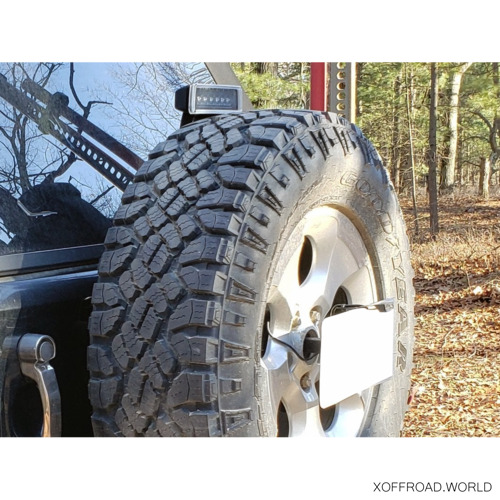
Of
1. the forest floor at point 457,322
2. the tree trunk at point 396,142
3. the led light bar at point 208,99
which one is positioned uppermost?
the tree trunk at point 396,142

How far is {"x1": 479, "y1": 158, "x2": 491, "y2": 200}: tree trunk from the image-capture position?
9.63 meters

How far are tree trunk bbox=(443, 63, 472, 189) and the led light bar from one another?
693cm

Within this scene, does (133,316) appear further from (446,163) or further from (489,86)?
(446,163)

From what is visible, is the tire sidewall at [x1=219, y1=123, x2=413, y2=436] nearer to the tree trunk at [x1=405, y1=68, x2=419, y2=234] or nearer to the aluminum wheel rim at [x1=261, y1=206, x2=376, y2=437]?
the aluminum wheel rim at [x1=261, y1=206, x2=376, y2=437]

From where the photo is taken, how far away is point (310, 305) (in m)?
1.79

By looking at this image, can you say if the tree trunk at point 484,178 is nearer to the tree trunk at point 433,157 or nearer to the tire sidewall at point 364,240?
the tree trunk at point 433,157

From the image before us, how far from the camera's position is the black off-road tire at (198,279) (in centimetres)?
139

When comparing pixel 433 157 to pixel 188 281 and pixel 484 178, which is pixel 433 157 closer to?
pixel 484 178

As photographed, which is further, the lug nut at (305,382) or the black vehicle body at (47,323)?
the lug nut at (305,382)

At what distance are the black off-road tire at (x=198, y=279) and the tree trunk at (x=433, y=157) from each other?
794 cm

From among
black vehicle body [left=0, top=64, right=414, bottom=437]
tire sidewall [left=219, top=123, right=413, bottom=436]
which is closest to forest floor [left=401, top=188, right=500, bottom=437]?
tire sidewall [left=219, top=123, right=413, bottom=436]

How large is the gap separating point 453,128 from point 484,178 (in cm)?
81

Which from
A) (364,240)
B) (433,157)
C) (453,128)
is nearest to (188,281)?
(364,240)

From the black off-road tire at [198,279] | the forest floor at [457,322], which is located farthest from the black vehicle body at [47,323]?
the forest floor at [457,322]
